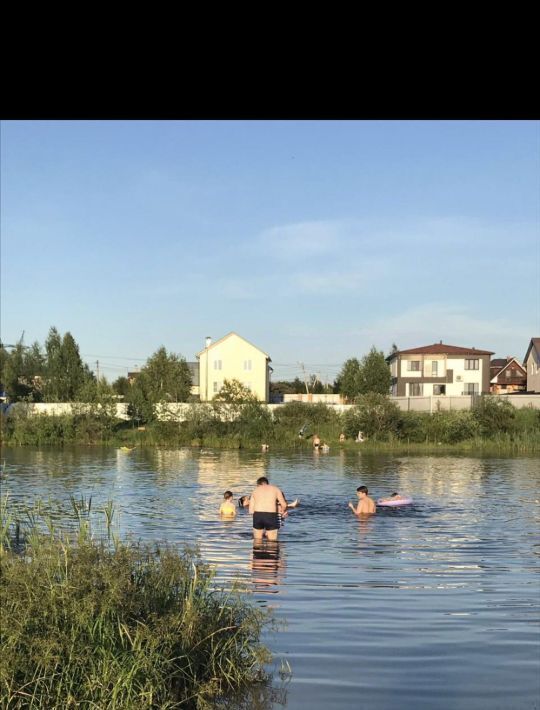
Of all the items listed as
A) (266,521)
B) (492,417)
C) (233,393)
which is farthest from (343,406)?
(266,521)

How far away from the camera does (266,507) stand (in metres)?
19.9

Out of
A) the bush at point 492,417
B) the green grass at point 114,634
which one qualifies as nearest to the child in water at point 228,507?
the green grass at point 114,634

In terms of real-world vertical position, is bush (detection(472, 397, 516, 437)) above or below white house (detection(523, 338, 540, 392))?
below

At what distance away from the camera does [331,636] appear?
11.8m

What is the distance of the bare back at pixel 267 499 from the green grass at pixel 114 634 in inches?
379

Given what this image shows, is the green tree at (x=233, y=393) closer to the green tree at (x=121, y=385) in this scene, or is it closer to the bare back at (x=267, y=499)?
the green tree at (x=121, y=385)

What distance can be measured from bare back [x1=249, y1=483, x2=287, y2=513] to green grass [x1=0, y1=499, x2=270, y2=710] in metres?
9.63

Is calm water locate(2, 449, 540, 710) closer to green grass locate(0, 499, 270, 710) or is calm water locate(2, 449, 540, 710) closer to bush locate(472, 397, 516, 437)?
green grass locate(0, 499, 270, 710)

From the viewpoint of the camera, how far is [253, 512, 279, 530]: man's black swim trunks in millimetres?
20047

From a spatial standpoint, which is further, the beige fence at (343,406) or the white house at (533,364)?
the white house at (533,364)

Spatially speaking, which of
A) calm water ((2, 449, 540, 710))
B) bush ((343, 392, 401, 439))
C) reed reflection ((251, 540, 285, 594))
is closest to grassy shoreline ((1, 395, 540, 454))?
bush ((343, 392, 401, 439))

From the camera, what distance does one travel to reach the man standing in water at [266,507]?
1977cm
